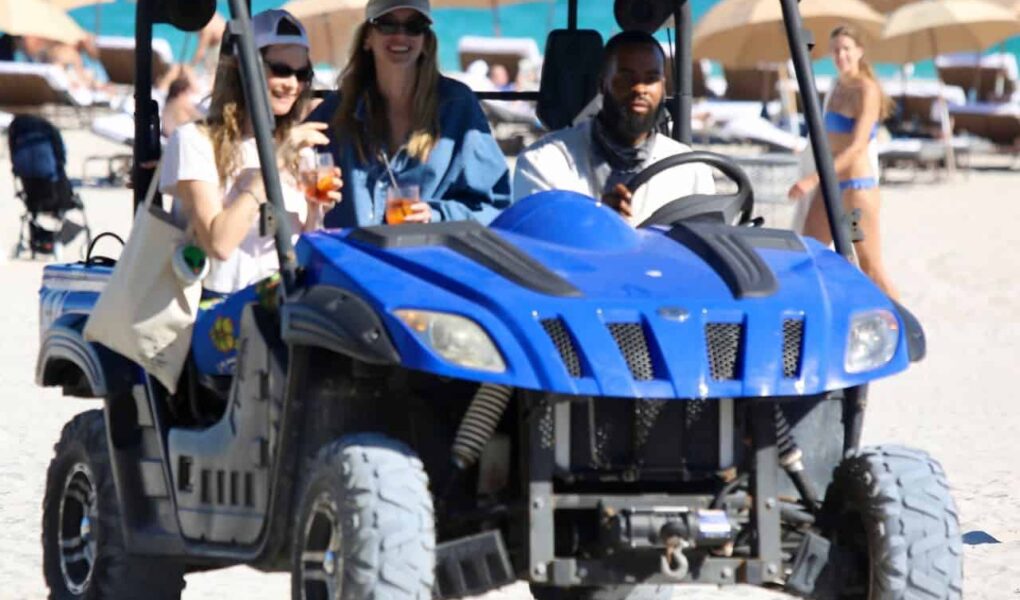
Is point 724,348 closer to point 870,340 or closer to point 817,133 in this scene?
point 870,340

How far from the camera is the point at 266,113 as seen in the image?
545 cm

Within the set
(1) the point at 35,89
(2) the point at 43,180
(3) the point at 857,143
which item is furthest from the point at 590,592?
(1) the point at 35,89

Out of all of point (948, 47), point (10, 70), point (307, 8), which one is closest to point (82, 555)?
point (307, 8)

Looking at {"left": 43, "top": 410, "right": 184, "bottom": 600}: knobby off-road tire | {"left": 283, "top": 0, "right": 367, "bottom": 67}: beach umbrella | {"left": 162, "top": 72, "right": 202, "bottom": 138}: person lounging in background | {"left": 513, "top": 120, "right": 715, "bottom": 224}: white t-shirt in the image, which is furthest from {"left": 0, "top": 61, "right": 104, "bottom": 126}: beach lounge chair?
{"left": 513, "top": 120, "right": 715, "bottom": 224}: white t-shirt

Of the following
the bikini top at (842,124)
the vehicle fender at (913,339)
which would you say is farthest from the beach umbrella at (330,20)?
the vehicle fender at (913,339)

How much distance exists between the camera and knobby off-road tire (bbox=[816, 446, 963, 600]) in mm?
5078

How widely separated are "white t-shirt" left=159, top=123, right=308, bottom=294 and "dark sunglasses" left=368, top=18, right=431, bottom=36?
16.5 inches

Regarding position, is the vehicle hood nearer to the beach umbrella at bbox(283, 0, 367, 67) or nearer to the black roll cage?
the black roll cage

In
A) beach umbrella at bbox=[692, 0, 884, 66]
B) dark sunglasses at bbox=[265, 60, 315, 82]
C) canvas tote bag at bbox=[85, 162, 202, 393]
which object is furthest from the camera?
beach umbrella at bbox=[692, 0, 884, 66]

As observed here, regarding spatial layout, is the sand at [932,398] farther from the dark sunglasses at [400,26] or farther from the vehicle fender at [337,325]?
the vehicle fender at [337,325]

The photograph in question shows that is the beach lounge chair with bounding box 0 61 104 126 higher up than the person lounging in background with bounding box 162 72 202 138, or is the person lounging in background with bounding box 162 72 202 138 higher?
the person lounging in background with bounding box 162 72 202 138

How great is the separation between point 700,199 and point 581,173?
679 mm

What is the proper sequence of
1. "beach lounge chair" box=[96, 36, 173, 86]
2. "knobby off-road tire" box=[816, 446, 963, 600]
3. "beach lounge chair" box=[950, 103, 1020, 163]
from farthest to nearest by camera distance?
"beach lounge chair" box=[96, 36, 173, 86] → "beach lounge chair" box=[950, 103, 1020, 163] → "knobby off-road tire" box=[816, 446, 963, 600]

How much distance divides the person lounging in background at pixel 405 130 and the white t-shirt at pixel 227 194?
0.19 meters
